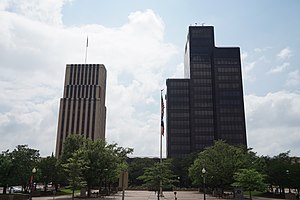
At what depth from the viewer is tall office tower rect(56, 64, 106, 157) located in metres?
148

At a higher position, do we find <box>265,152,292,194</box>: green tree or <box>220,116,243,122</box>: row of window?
<box>220,116,243,122</box>: row of window

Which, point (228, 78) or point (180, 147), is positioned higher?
point (228, 78)

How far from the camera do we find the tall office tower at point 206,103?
137 meters

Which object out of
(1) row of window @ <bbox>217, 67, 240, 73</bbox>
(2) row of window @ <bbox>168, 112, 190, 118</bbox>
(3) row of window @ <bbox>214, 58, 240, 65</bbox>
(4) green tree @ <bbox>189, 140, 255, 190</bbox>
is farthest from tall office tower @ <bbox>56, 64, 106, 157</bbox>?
(4) green tree @ <bbox>189, 140, 255, 190</bbox>

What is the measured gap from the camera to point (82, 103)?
151 metres

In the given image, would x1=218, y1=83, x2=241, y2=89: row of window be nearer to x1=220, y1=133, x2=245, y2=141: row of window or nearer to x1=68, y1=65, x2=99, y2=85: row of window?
x1=220, y1=133, x2=245, y2=141: row of window

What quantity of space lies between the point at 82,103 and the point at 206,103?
196 ft

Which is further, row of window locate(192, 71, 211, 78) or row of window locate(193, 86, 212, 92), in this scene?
row of window locate(192, 71, 211, 78)

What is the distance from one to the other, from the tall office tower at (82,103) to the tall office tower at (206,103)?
1410 inches

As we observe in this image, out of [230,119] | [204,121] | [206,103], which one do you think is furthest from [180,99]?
[230,119]

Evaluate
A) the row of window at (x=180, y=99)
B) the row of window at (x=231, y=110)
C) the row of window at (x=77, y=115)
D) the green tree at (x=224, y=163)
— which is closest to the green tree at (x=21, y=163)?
the green tree at (x=224, y=163)

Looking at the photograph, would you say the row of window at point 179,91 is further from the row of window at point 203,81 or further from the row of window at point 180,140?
the row of window at point 180,140

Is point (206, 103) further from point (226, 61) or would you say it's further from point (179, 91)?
point (226, 61)

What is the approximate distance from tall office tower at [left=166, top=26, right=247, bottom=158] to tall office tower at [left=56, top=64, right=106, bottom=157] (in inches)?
1410
